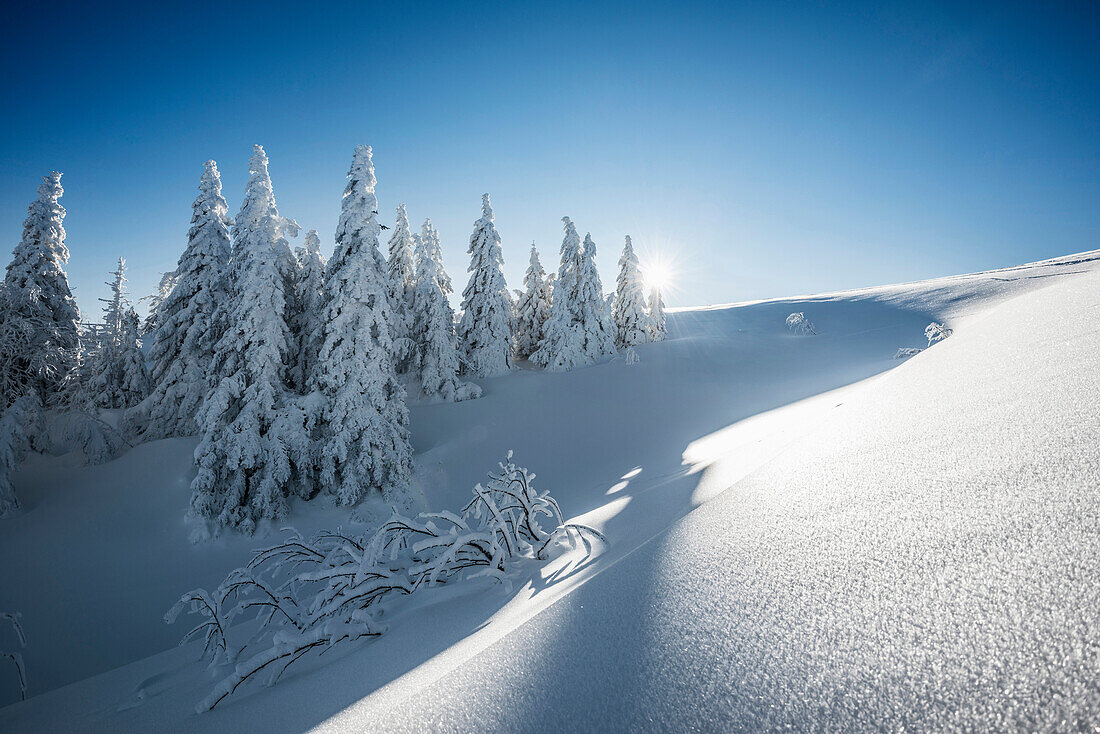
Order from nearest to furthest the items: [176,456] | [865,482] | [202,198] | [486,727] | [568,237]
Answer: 1. [486,727]
2. [865,482]
3. [176,456]
4. [202,198]
5. [568,237]

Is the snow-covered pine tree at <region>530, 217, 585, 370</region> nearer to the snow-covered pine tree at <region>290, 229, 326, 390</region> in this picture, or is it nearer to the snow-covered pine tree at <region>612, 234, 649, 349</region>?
the snow-covered pine tree at <region>612, 234, 649, 349</region>

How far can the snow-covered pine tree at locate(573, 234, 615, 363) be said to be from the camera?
25266 mm

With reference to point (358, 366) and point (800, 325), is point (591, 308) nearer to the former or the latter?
point (800, 325)

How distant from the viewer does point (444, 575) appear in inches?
118

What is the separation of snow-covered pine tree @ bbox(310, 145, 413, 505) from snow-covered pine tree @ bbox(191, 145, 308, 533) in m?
0.99

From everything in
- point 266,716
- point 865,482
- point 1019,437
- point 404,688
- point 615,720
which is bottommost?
point 266,716

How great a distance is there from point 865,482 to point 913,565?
0.55 meters

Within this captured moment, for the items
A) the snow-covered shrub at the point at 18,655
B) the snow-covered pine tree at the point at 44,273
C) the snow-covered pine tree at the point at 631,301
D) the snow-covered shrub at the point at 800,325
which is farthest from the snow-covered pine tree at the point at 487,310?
the snow-covered shrub at the point at 18,655

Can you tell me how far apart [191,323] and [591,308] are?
60.1ft

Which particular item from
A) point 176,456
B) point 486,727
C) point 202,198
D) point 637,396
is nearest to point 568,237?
point 637,396

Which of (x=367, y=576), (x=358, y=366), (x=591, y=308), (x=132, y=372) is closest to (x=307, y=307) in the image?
(x=358, y=366)

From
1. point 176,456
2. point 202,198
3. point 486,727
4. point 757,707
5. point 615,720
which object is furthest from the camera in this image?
point 202,198

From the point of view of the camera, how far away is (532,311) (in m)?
30.0

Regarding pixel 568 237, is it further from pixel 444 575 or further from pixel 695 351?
pixel 444 575
